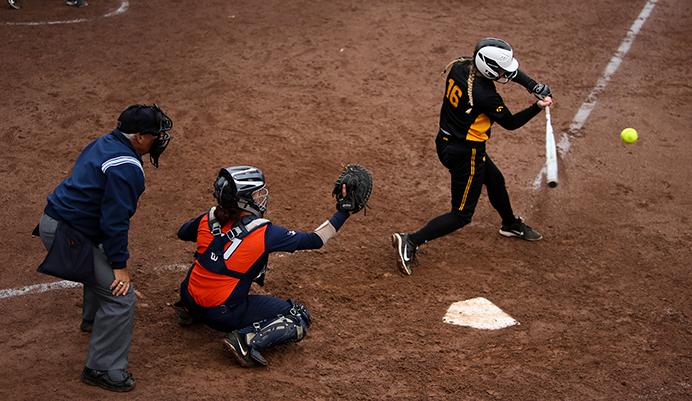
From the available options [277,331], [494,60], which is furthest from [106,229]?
[494,60]

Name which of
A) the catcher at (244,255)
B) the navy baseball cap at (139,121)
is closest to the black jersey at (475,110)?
the catcher at (244,255)

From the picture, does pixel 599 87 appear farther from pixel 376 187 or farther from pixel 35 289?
pixel 35 289

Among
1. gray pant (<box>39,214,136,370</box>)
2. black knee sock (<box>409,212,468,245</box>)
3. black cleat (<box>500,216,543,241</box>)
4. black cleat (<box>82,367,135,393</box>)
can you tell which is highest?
gray pant (<box>39,214,136,370</box>)

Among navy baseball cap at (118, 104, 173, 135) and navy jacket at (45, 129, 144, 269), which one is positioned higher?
navy baseball cap at (118, 104, 173, 135)

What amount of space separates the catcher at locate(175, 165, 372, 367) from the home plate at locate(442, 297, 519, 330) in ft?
4.60

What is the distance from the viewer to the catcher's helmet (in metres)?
6.79

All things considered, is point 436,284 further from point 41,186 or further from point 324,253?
point 41,186

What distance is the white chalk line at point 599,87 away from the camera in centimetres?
966

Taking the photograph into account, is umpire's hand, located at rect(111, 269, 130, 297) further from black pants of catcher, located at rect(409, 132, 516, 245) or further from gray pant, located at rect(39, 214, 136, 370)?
black pants of catcher, located at rect(409, 132, 516, 245)

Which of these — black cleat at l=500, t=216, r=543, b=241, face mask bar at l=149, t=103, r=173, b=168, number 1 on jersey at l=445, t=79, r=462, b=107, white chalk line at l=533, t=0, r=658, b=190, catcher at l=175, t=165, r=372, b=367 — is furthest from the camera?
white chalk line at l=533, t=0, r=658, b=190

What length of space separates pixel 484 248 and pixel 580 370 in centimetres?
200

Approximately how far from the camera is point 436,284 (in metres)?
7.14

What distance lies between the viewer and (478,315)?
6.70m

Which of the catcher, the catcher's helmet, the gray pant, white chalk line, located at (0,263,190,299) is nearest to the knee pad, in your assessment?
the catcher
